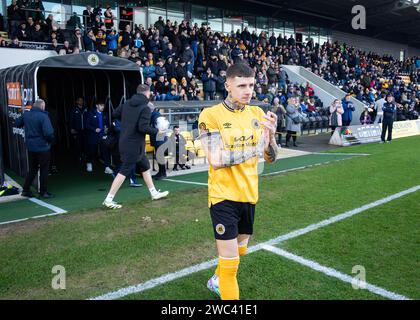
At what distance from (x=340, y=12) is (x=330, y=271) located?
33.8 meters

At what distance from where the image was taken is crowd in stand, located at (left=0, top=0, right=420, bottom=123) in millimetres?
15742

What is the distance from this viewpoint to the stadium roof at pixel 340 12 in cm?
2966

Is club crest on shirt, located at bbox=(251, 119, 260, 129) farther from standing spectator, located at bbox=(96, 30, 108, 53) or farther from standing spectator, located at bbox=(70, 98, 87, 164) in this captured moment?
standing spectator, located at bbox=(96, 30, 108, 53)

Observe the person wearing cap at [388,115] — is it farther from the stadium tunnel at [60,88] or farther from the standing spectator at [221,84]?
the stadium tunnel at [60,88]

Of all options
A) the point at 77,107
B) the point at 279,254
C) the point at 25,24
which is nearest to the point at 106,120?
the point at 77,107

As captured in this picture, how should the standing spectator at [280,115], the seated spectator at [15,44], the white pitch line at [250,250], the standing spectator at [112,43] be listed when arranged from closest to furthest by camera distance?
the white pitch line at [250,250] → the seated spectator at [15,44] → the standing spectator at [280,115] → the standing spectator at [112,43]

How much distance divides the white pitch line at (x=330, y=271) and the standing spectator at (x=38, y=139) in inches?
199

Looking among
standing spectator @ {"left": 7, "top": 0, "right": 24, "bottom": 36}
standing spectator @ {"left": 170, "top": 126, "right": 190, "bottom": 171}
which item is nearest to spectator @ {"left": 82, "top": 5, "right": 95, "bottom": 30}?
standing spectator @ {"left": 7, "top": 0, "right": 24, "bottom": 36}

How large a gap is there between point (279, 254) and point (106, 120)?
→ 8312 millimetres

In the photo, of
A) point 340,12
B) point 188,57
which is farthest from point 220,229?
point 340,12

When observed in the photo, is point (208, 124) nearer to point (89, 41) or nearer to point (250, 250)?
point (250, 250)

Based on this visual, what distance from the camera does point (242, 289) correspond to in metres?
3.95

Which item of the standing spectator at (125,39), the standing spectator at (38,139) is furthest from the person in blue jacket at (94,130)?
the standing spectator at (125,39)
